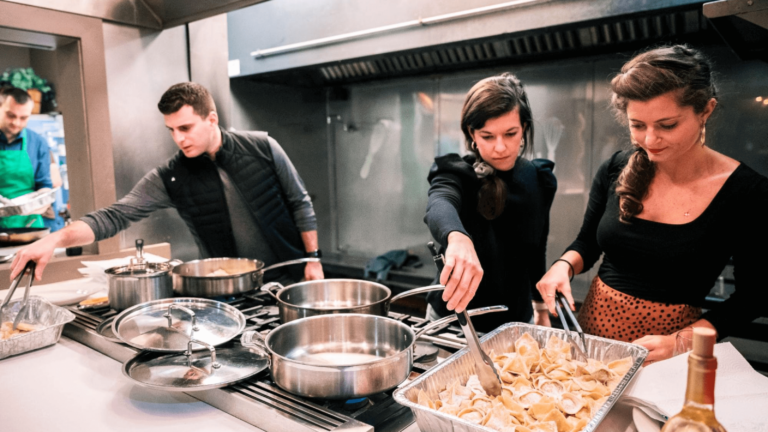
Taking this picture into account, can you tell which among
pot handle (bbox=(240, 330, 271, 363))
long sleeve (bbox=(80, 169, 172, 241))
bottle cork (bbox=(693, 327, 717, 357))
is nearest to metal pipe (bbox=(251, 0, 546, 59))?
long sleeve (bbox=(80, 169, 172, 241))

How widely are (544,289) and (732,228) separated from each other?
0.47 m

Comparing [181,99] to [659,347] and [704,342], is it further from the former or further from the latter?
[704,342]

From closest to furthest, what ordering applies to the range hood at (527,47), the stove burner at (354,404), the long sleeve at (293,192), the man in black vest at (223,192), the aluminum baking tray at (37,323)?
the stove burner at (354,404)
the aluminum baking tray at (37,323)
the man in black vest at (223,192)
the long sleeve at (293,192)
the range hood at (527,47)

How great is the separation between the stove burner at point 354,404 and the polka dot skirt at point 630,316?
757 mm

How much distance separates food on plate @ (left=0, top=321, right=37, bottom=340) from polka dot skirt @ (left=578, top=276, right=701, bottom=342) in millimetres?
1525

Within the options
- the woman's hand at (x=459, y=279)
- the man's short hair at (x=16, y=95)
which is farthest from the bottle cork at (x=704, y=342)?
the man's short hair at (x=16, y=95)

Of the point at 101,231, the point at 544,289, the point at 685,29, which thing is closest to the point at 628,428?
the point at 544,289

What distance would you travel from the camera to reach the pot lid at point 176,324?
1.14 metres

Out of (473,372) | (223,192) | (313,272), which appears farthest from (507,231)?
(223,192)

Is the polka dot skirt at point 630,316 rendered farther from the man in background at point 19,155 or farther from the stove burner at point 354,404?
the man in background at point 19,155

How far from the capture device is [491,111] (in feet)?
4.50

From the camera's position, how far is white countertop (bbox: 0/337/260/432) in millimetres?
895

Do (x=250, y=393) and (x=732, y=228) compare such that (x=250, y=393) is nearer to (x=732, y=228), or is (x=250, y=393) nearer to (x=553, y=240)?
(x=732, y=228)

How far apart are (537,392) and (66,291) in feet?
5.68
